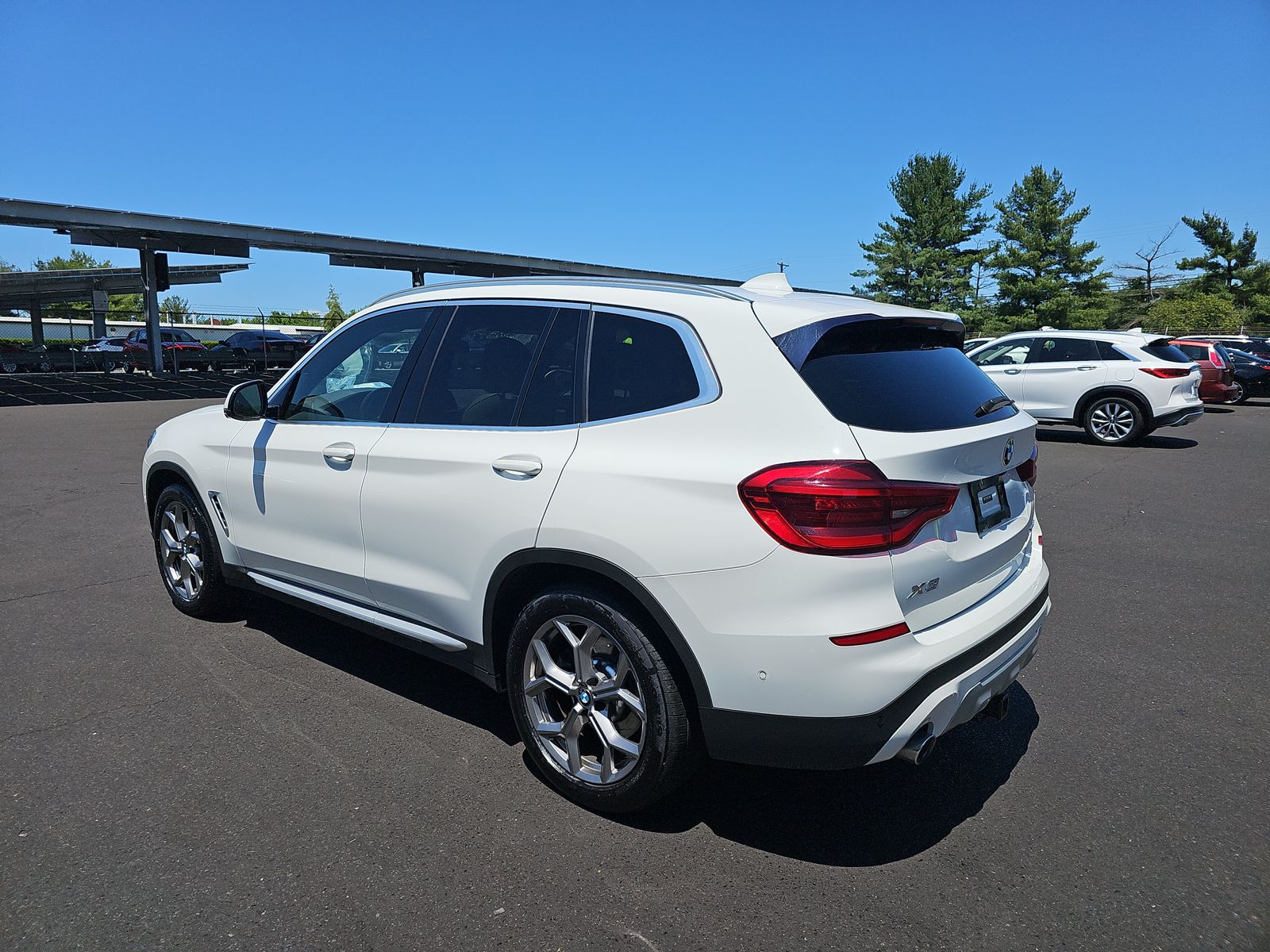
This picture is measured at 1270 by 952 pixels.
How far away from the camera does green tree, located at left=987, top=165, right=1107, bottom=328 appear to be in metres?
54.4

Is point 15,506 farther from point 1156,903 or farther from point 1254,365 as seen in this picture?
point 1254,365

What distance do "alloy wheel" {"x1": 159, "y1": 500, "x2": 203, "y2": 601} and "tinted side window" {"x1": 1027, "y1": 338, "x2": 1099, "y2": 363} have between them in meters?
13.4

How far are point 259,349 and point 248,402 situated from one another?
3594 centimetres

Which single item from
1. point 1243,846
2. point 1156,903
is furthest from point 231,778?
point 1243,846

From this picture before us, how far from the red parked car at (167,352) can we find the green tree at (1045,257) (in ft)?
152

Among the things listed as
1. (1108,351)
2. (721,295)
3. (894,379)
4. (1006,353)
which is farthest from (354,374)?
(1006,353)

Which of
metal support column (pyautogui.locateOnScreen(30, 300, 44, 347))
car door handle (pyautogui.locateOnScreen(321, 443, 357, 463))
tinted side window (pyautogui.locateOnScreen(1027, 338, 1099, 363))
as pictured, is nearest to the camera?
car door handle (pyautogui.locateOnScreen(321, 443, 357, 463))

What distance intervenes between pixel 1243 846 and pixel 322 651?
13.1 ft

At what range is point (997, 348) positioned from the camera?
49.3 ft

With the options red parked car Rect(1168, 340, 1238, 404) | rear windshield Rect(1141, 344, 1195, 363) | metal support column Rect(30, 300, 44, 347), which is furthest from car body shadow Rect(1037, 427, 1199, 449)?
metal support column Rect(30, 300, 44, 347)

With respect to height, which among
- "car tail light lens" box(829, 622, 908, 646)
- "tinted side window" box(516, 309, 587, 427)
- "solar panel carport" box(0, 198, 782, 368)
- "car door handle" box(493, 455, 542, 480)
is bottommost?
"car tail light lens" box(829, 622, 908, 646)

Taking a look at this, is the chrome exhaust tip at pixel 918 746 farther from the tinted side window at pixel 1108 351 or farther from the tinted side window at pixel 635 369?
the tinted side window at pixel 1108 351

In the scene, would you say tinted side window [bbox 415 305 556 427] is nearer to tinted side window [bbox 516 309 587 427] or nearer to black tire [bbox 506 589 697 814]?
tinted side window [bbox 516 309 587 427]

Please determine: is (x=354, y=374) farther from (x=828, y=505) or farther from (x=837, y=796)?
(x=837, y=796)
